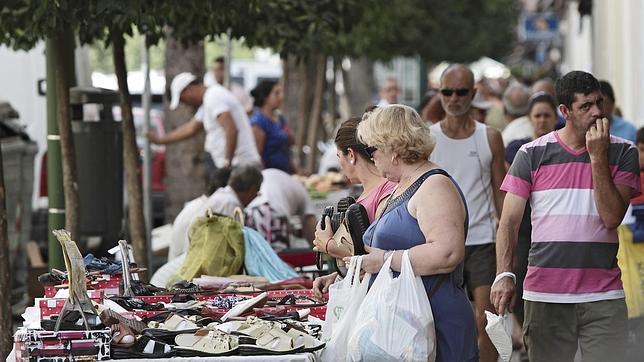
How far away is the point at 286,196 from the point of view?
11.2 m

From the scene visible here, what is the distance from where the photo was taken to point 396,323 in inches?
219

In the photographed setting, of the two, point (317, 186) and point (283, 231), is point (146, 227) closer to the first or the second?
point (283, 231)

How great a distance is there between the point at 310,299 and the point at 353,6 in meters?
4.25

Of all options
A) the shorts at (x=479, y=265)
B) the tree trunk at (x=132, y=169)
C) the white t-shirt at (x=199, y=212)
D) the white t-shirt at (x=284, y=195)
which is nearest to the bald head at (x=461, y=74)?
the shorts at (x=479, y=265)

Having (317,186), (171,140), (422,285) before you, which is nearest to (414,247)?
(422,285)

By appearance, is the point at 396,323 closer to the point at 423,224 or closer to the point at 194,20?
the point at 423,224

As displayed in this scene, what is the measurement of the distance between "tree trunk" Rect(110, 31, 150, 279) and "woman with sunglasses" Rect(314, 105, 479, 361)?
4.83 metres

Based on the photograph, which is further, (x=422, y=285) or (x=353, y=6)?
(x=353, y=6)

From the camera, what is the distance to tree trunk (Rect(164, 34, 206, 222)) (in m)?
15.9

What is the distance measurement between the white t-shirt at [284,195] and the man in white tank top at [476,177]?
2388 mm

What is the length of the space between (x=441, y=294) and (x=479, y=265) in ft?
8.66

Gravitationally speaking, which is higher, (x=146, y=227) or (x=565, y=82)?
(x=565, y=82)

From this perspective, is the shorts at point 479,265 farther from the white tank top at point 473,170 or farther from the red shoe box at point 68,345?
the red shoe box at point 68,345

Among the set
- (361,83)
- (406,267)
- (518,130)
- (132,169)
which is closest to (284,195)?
(132,169)
